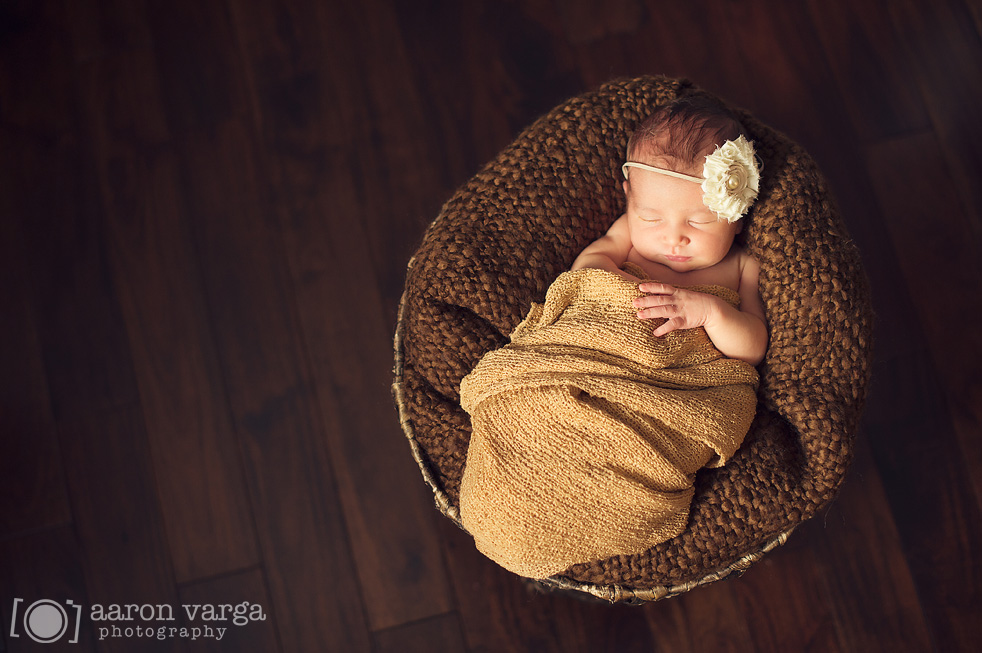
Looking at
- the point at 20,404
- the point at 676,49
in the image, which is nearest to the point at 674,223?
the point at 676,49

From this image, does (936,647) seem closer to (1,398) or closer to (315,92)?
(315,92)

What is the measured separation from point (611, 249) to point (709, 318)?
0.68ft

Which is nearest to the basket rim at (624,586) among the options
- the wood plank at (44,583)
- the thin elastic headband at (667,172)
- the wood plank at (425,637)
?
the wood plank at (425,637)

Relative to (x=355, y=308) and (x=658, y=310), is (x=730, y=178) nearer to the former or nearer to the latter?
(x=658, y=310)

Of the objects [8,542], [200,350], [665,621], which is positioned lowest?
[665,621]

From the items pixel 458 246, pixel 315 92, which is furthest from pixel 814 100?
pixel 315 92

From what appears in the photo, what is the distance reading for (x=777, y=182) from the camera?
113cm

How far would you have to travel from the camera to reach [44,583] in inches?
56.9

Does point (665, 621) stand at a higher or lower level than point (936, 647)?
higher

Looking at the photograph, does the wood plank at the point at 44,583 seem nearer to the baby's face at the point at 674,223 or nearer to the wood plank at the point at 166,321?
the wood plank at the point at 166,321

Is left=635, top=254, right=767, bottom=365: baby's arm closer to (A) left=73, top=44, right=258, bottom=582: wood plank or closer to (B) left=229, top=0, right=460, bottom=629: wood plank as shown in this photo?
(B) left=229, top=0, right=460, bottom=629: wood plank

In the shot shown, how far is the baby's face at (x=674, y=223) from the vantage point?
3.59 feet

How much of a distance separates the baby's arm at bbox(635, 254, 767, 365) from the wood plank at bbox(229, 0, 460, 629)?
0.62 m

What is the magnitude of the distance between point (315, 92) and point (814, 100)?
1061 millimetres
